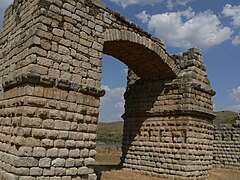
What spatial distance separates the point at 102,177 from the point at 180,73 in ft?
18.4

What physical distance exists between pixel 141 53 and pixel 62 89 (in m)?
5.26

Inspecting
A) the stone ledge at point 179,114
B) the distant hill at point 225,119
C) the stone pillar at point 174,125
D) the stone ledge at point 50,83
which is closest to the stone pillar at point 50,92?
the stone ledge at point 50,83

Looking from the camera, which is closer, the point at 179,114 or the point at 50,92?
the point at 50,92

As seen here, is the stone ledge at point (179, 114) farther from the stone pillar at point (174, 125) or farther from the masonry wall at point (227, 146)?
the masonry wall at point (227, 146)

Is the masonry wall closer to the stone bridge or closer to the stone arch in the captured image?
the stone bridge

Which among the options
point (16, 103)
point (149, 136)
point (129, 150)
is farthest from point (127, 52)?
point (16, 103)

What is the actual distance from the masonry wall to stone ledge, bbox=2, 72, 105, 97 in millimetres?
14502

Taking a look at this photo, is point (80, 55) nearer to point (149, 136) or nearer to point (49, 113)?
point (49, 113)

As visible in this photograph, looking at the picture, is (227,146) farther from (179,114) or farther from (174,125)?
(179,114)

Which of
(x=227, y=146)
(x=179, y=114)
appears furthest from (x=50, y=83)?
(x=227, y=146)

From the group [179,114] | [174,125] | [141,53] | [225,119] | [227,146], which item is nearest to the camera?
[141,53]

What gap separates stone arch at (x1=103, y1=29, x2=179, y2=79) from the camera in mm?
10555

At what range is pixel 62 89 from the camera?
7.69m

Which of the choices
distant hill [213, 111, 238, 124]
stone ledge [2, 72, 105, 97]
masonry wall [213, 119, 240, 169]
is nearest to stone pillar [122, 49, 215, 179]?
stone ledge [2, 72, 105, 97]
